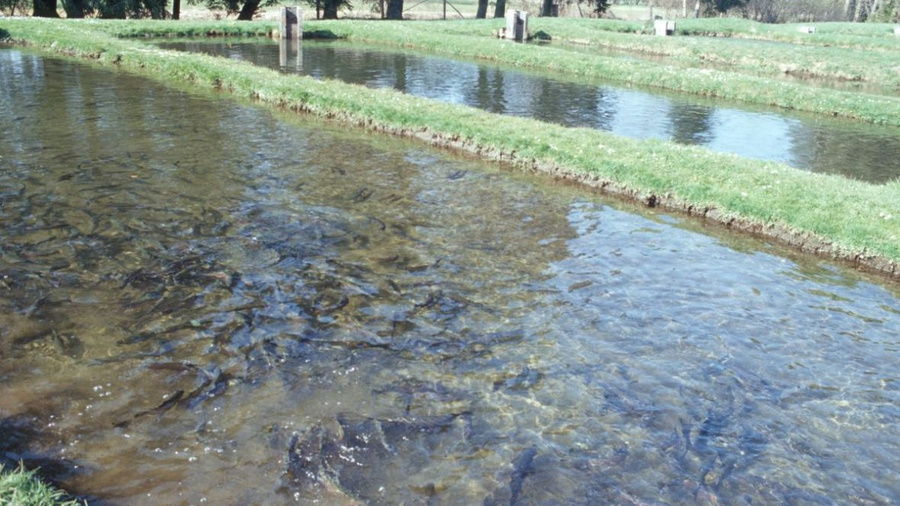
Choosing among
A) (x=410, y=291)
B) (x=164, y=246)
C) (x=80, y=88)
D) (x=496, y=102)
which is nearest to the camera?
(x=410, y=291)

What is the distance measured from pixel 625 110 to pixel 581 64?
1097cm

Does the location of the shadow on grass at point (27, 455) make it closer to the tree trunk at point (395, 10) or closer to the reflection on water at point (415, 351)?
the reflection on water at point (415, 351)

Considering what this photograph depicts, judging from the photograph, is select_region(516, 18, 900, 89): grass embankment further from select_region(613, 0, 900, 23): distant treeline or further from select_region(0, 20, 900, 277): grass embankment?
select_region(613, 0, 900, 23): distant treeline

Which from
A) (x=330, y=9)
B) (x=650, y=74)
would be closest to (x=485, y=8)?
(x=330, y=9)

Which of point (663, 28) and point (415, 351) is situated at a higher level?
point (663, 28)

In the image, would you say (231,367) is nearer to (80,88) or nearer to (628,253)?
(628,253)

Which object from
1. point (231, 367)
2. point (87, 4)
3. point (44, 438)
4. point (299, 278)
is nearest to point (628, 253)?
point (299, 278)

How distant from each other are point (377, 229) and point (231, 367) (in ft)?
16.2

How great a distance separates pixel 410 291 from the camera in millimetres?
9922

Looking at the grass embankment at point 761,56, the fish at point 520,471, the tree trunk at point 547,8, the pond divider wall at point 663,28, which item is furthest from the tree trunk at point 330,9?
the fish at point 520,471

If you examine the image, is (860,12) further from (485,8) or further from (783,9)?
(485,8)

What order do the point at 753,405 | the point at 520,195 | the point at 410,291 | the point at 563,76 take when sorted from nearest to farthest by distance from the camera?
the point at 753,405, the point at 410,291, the point at 520,195, the point at 563,76

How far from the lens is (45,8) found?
158 ft

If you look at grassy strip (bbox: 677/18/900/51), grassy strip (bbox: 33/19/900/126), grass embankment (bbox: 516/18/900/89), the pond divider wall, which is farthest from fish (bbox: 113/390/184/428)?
grassy strip (bbox: 677/18/900/51)
